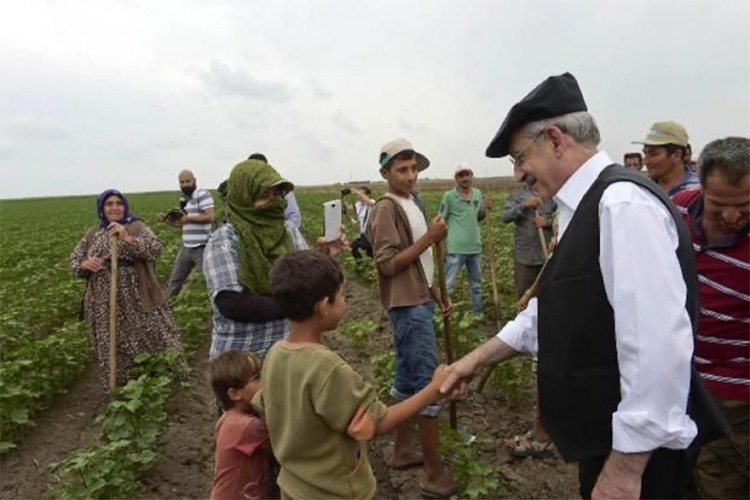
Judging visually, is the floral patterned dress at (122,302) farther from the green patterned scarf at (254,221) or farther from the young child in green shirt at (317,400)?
the young child in green shirt at (317,400)

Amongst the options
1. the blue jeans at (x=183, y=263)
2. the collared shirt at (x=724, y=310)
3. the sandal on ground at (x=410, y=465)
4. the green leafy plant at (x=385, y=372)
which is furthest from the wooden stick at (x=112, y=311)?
the collared shirt at (x=724, y=310)

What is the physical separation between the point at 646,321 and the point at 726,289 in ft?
3.51

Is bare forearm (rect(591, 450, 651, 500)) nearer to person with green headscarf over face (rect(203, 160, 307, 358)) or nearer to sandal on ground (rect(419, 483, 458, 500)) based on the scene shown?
person with green headscarf over face (rect(203, 160, 307, 358))

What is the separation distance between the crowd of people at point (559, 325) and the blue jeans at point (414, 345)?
13 millimetres

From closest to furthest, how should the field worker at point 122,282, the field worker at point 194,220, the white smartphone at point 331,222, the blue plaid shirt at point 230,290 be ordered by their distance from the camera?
the blue plaid shirt at point 230,290, the white smartphone at point 331,222, the field worker at point 122,282, the field worker at point 194,220

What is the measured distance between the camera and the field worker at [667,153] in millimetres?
3557

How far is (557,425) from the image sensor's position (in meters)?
1.86

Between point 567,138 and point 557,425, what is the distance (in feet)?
2.85

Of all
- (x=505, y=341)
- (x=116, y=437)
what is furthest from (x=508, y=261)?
(x=505, y=341)

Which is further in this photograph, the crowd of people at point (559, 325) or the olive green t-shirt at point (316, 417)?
the olive green t-shirt at point (316, 417)

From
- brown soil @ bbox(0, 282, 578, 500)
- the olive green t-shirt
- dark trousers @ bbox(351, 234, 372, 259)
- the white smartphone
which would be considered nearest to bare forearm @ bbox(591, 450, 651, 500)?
the olive green t-shirt

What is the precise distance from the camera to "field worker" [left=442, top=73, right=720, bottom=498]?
61.7 inches

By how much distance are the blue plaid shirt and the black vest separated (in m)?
1.81

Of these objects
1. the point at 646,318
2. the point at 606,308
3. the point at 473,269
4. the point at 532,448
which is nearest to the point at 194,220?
the point at 473,269
